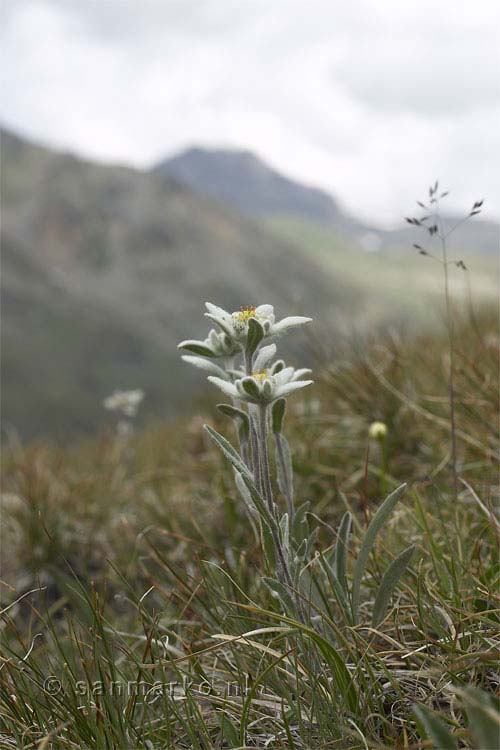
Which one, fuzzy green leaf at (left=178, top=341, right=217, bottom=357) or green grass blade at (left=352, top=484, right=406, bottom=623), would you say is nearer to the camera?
green grass blade at (left=352, top=484, right=406, bottom=623)

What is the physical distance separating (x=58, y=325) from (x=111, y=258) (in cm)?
4738

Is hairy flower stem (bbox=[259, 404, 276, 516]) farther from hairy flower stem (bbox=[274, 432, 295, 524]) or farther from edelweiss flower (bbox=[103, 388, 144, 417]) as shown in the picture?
edelweiss flower (bbox=[103, 388, 144, 417])

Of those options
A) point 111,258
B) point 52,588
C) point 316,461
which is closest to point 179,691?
point 316,461

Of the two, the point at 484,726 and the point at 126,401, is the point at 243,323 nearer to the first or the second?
the point at 484,726

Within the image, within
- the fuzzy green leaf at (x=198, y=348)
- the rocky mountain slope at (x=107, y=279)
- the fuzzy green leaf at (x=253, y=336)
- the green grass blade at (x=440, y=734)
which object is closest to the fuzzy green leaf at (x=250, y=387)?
the fuzzy green leaf at (x=253, y=336)

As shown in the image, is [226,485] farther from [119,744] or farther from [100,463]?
[100,463]

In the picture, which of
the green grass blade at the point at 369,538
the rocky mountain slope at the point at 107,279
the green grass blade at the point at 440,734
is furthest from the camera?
the rocky mountain slope at the point at 107,279

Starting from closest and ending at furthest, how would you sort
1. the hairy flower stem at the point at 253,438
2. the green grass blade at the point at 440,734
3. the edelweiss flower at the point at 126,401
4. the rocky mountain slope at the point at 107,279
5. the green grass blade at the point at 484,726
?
the green grass blade at the point at 484,726 → the green grass blade at the point at 440,734 → the hairy flower stem at the point at 253,438 → the edelweiss flower at the point at 126,401 → the rocky mountain slope at the point at 107,279

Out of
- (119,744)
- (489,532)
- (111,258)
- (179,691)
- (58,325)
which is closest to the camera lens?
(119,744)

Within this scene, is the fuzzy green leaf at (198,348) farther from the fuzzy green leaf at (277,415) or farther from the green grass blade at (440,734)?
the green grass blade at (440,734)

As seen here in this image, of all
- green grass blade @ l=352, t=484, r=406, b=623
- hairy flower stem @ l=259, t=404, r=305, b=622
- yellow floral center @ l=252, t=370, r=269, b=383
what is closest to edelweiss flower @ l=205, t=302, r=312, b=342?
yellow floral center @ l=252, t=370, r=269, b=383

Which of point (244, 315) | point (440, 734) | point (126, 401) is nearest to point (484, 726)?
point (440, 734)

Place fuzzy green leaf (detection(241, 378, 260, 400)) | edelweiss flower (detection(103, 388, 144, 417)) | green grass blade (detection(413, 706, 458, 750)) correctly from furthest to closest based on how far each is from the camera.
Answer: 1. edelweiss flower (detection(103, 388, 144, 417))
2. fuzzy green leaf (detection(241, 378, 260, 400))
3. green grass blade (detection(413, 706, 458, 750))

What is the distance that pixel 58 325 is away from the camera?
60.9 m
